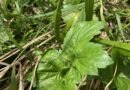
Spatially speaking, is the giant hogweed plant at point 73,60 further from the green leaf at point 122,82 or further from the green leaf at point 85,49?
the green leaf at point 122,82

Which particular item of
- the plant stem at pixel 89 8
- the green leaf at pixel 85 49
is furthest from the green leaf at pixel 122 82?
the plant stem at pixel 89 8

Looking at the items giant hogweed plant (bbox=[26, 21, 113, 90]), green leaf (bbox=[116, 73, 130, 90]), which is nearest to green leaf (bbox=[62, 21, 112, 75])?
giant hogweed plant (bbox=[26, 21, 113, 90])

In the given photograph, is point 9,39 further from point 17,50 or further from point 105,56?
point 105,56

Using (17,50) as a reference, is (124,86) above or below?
below

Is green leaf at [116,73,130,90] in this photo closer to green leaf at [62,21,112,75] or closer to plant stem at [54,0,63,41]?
green leaf at [62,21,112,75]

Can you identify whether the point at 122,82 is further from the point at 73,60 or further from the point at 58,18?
the point at 58,18

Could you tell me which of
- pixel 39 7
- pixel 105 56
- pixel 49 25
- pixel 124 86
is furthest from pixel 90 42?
pixel 39 7
